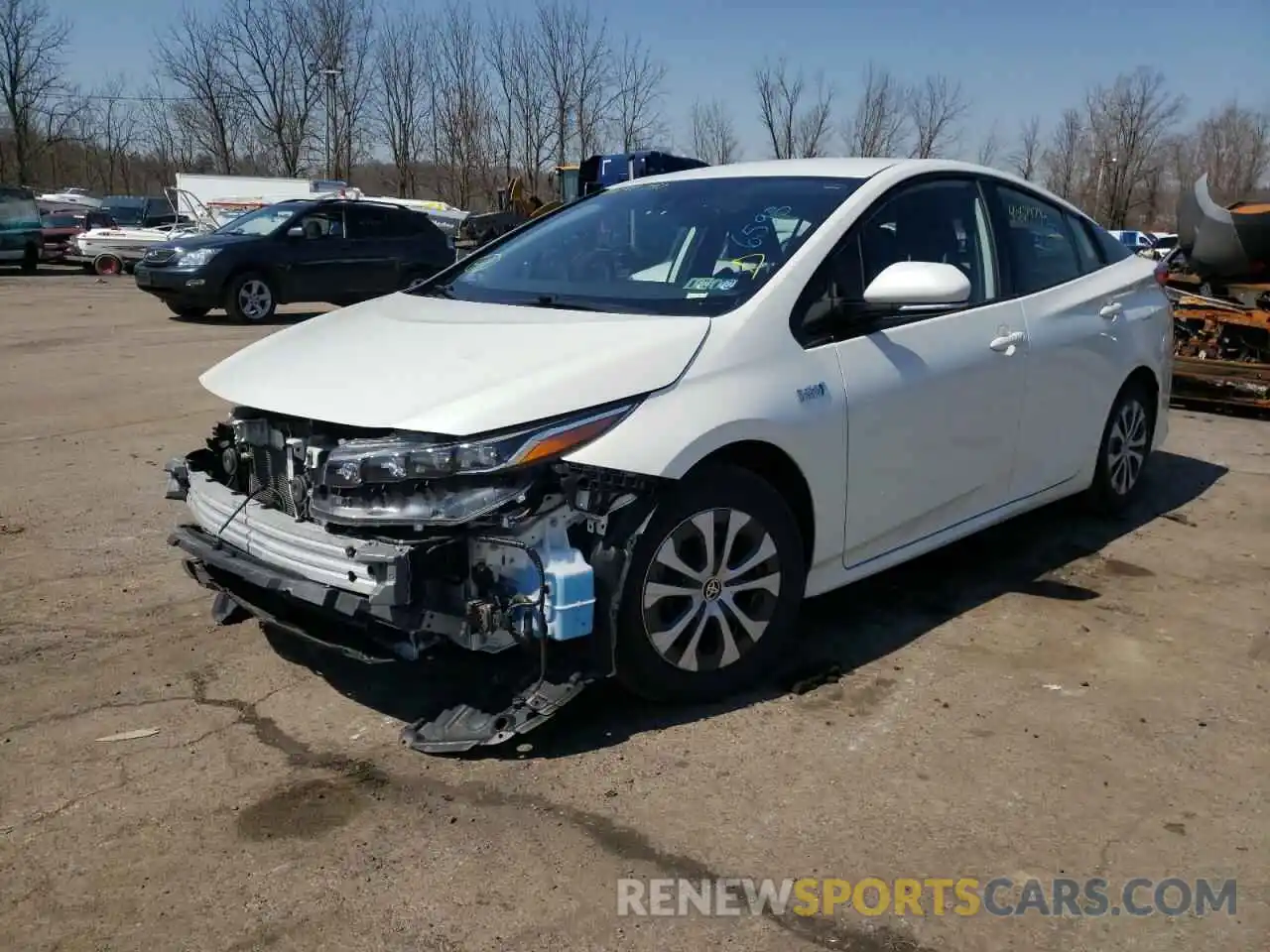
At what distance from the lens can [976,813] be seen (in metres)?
2.98

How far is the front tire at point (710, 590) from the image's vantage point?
10.6 feet

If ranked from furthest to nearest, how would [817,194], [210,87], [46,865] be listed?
1. [210,87]
2. [817,194]
3. [46,865]

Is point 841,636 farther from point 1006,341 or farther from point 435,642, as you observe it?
point 435,642

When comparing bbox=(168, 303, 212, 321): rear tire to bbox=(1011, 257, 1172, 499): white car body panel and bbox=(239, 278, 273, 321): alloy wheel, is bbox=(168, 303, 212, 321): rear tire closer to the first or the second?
bbox=(239, 278, 273, 321): alloy wheel

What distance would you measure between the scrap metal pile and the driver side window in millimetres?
4427

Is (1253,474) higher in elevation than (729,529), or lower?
lower

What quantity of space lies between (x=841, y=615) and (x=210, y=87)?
49.8 meters

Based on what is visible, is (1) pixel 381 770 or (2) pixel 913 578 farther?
(2) pixel 913 578

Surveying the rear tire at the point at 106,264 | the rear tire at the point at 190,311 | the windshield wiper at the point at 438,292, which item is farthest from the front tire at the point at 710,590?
the rear tire at the point at 106,264

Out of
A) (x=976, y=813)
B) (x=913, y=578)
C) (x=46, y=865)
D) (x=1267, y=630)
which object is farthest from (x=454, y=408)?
(x=1267, y=630)

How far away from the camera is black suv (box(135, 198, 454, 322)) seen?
1466 cm

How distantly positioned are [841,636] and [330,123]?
47187mm

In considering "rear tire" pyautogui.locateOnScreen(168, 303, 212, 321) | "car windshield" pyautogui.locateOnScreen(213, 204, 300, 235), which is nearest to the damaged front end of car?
"car windshield" pyautogui.locateOnScreen(213, 204, 300, 235)

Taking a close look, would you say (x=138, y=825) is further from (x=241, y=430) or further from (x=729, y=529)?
(x=729, y=529)
